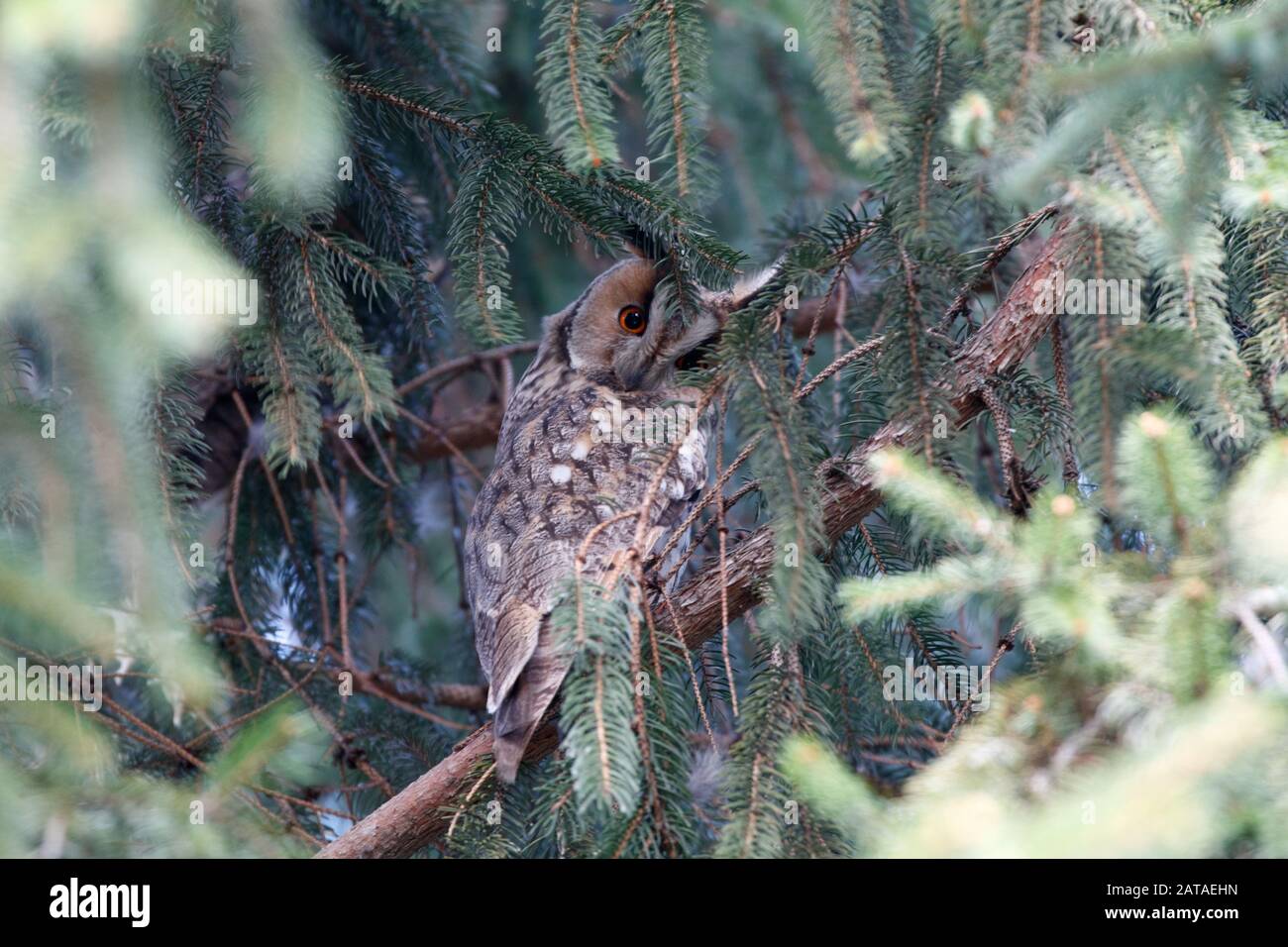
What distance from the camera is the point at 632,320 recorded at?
290 centimetres

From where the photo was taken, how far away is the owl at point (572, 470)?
7.11ft

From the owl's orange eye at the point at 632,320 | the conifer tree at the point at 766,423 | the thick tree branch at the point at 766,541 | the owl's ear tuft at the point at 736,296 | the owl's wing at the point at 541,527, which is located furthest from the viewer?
the owl's orange eye at the point at 632,320

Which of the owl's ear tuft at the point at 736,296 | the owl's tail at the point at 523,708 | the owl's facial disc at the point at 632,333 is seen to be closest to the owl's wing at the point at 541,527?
the owl's tail at the point at 523,708

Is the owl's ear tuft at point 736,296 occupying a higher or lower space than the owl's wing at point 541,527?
higher

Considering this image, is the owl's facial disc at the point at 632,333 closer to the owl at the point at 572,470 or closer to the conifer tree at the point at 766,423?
the owl at the point at 572,470

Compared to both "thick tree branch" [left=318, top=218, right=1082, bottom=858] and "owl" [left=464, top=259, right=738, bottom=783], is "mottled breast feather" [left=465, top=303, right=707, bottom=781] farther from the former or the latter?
"thick tree branch" [left=318, top=218, right=1082, bottom=858]

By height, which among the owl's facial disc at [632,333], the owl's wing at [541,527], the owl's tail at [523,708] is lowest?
the owl's tail at [523,708]

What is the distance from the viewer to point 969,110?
1.37 metres

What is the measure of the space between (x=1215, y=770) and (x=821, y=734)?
81cm

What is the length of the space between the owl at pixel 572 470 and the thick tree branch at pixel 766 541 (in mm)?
163

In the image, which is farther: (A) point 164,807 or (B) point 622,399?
(B) point 622,399

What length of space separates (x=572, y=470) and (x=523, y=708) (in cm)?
73
